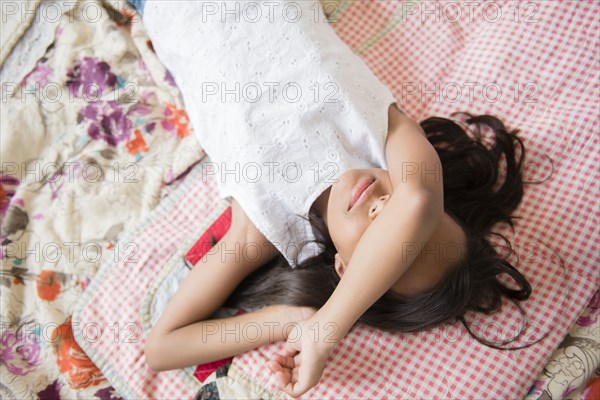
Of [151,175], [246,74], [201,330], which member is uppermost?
[246,74]

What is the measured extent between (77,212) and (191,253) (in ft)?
0.94

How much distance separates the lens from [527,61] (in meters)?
1.20

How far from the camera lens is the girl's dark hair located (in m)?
0.91

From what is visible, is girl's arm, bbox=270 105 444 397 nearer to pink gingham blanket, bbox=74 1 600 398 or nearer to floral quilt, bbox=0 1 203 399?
pink gingham blanket, bbox=74 1 600 398

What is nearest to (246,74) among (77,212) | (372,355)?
(77,212)

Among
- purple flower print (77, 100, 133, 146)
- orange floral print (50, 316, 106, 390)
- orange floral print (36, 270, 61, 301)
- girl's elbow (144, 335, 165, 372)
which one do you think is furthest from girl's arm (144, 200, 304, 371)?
purple flower print (77, 100, 133, 146)

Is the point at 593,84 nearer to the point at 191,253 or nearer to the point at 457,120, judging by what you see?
the point at 457,120

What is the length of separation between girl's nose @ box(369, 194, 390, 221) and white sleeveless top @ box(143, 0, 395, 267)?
0.38 feet

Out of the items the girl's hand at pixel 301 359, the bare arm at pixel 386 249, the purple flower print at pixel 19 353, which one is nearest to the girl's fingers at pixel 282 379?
the girl's hand at pixel 301 359

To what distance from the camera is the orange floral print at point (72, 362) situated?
109cm

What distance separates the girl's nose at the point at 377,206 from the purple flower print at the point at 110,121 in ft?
2.15

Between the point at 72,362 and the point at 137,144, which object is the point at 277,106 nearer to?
the point at 137,144

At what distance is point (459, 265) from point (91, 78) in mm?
965

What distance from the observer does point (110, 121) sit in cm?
126
